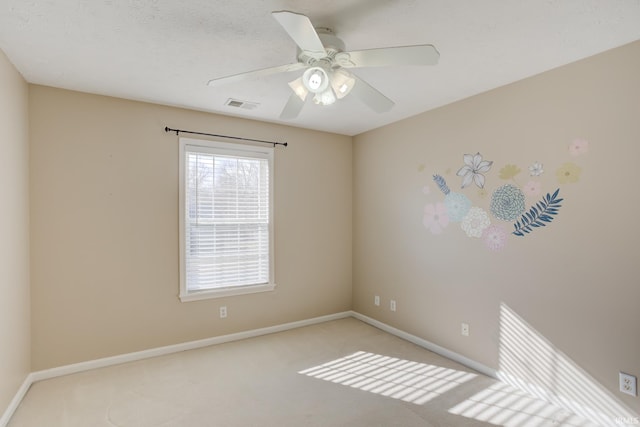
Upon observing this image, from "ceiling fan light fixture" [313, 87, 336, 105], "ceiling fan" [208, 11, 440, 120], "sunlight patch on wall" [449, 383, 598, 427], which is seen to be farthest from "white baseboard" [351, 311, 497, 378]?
"ceiling fan light fixture" [313, 87, 336, 105]

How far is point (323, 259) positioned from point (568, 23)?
335cm

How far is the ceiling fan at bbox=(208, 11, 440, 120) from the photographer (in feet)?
5.15

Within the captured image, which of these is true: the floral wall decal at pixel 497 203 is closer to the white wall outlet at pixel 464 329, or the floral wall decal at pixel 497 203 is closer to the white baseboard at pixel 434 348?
the white wall outlet at pixel 464 329

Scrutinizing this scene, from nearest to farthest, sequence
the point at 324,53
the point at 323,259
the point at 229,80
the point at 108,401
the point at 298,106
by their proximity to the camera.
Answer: the point at 324,53
the point at 229,80
the point at 298,106
the point at 108,401
the point at 323,259

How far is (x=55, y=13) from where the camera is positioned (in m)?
1.88

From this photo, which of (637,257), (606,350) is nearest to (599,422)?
(606,350)

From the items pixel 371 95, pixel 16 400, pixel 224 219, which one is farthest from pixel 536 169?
pixel 16 400

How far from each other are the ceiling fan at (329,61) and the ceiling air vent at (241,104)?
121 cm

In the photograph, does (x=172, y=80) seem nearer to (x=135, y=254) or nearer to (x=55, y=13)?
(x=55, y=13)

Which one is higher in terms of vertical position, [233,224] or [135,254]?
[233,224]

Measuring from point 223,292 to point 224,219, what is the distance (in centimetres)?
80

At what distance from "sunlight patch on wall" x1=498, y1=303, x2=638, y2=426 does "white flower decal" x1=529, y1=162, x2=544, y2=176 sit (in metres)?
1.13

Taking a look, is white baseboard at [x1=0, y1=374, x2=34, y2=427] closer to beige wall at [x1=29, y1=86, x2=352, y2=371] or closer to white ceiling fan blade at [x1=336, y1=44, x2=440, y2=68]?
beige wall at [x1=29, y1=86, x2=352, y2=371]

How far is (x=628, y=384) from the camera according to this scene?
2.21 meters
